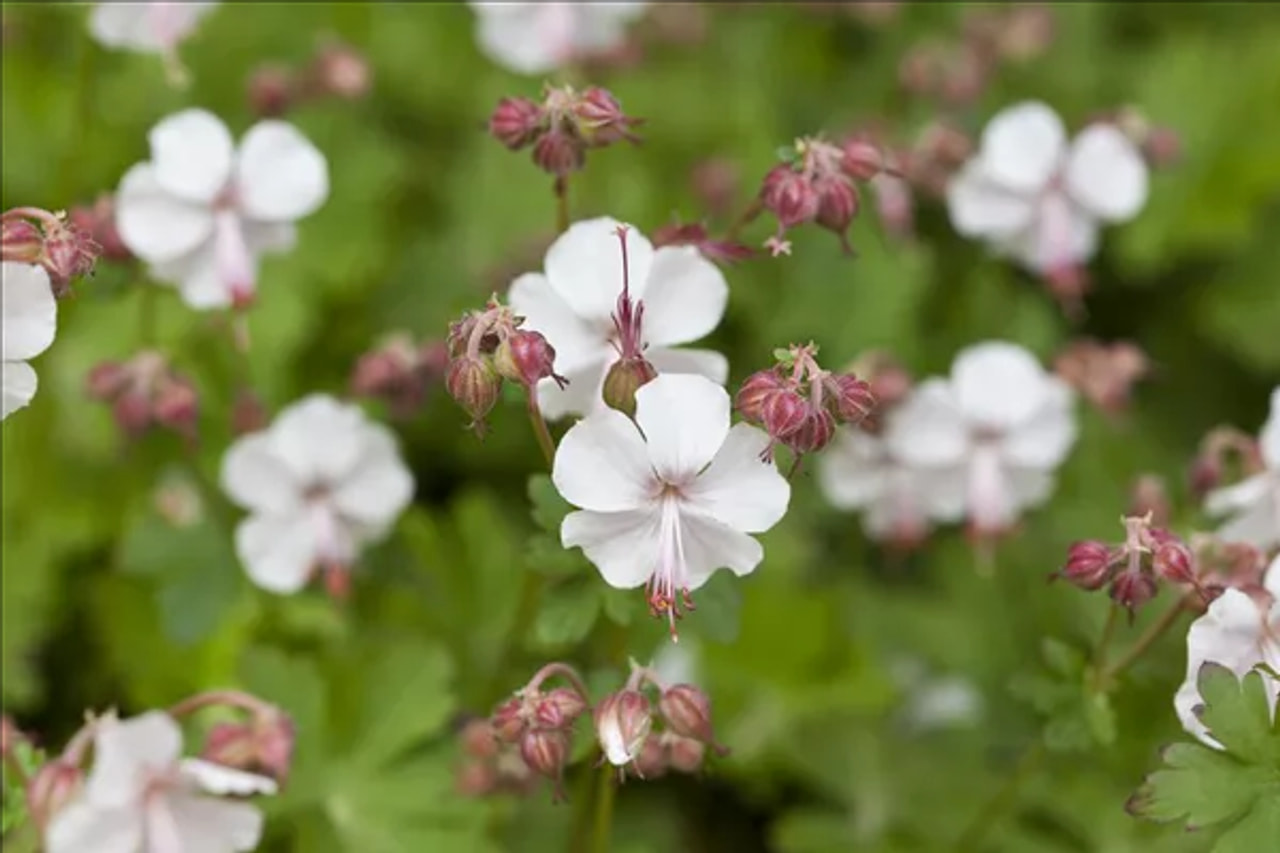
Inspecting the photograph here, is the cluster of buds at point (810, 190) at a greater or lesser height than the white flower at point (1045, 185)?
lesser

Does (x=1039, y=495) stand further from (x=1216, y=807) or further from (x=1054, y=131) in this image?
(x=1216, y=807)

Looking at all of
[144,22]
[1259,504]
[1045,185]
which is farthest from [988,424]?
[144,22]

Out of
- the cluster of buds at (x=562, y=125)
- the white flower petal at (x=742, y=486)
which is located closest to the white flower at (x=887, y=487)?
the cluster of buds at (x=562, y=125)

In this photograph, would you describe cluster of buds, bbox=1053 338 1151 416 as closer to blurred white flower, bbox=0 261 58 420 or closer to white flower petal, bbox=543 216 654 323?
white flower petal, bbox=543 216 654 323

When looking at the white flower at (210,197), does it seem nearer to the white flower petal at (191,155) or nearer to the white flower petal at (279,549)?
the white flower petal at (191,155)

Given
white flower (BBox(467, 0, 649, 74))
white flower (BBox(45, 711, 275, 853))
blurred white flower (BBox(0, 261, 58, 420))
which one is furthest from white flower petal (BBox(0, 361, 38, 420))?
white flower (BBox(467, 0, 649, 74))

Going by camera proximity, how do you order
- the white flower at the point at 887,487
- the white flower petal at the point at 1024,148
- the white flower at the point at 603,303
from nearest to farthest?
the white flower at the point at 603,303, the white flower petal at the point at 1024,148, the white flower at the point at 887,487
